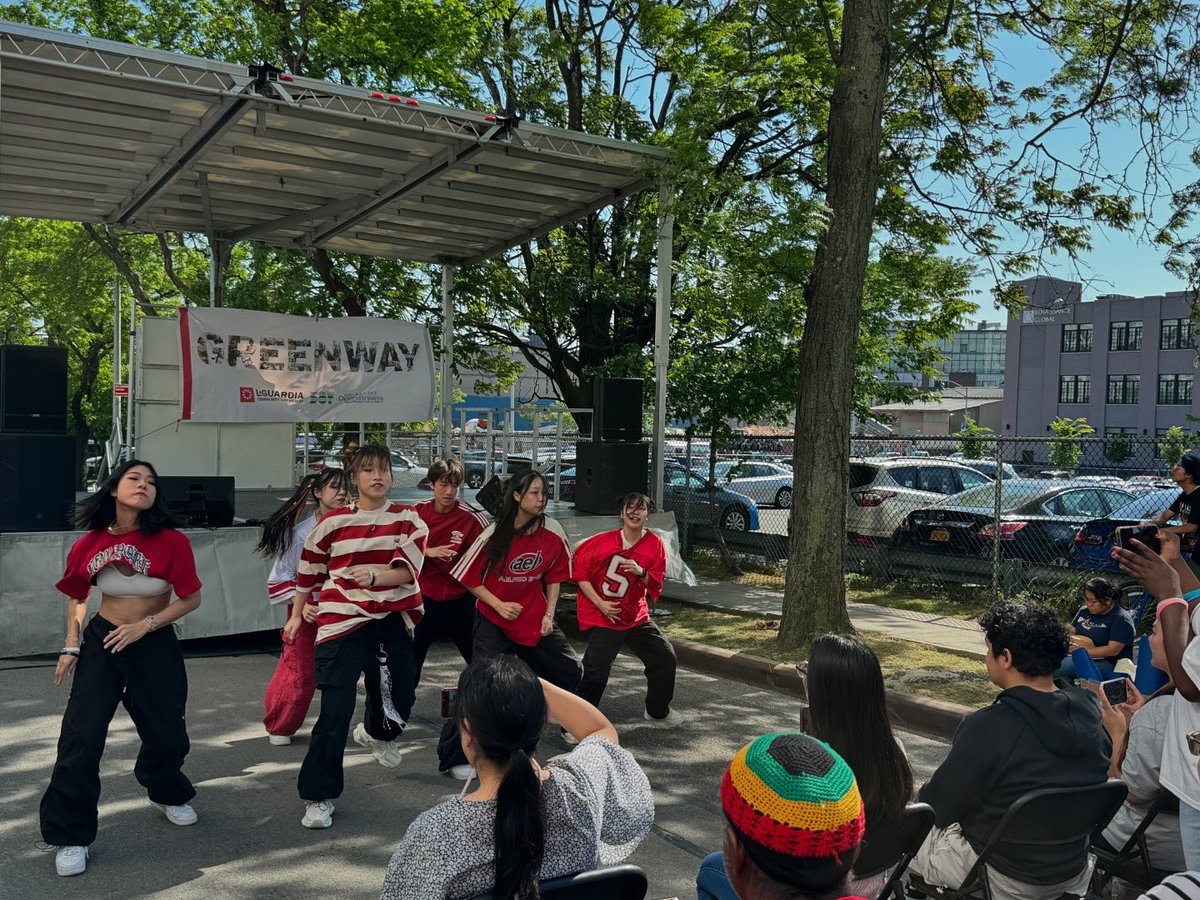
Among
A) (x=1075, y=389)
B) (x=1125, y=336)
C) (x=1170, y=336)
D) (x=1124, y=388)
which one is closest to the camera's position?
(x=1170, y=336)

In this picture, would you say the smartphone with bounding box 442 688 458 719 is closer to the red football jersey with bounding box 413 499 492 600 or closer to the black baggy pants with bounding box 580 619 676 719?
the black baggy pants with bounding box 580 619 676 719

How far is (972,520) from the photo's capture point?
42.7 ft

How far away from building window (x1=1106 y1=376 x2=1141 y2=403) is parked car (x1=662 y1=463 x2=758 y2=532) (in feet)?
188

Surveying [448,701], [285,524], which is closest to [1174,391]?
[285,524]

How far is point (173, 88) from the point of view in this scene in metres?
9.00

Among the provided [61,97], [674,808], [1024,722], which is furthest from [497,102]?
[1024,722]

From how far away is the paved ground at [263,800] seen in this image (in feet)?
15.2

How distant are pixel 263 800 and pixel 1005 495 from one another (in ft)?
34.3

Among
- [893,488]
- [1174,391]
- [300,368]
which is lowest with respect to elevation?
[893,488]

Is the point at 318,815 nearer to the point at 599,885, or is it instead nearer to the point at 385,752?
the point at 385,752

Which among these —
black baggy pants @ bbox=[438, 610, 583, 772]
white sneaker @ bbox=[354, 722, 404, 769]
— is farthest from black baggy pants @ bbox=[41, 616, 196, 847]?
black baggy pants @ bbox=[438, 610, 583, 772]

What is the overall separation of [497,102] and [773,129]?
15.3ft

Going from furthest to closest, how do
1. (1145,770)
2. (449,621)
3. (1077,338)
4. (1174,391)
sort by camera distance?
1. (1077,338)
2. (1174,391)
3. (449,621)
4. (1145,770)

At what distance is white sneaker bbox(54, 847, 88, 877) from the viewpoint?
4574mm
